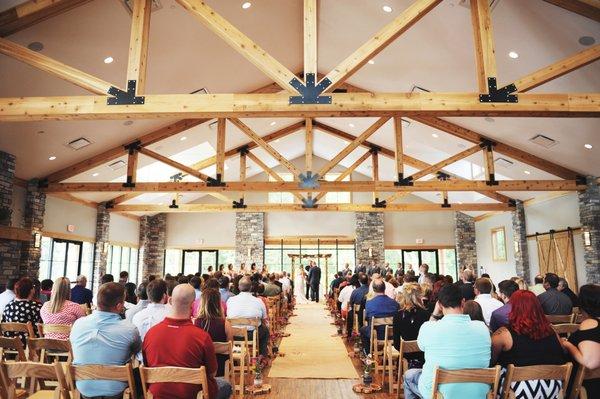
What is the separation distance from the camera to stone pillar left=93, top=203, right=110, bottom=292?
1354 cm

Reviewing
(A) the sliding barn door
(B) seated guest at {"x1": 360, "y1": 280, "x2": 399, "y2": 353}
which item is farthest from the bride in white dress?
(B) seated guest at {"x1": 360, "y1": 280, "x2": 399, "y2": 353}

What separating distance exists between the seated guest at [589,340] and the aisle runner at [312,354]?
10.7 ft

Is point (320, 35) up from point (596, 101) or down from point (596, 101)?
up

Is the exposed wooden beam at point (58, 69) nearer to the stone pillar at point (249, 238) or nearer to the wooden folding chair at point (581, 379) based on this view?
the wooden folding chair at point (581, 379)

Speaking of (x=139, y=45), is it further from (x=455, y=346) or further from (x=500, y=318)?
(x=500, y=318)

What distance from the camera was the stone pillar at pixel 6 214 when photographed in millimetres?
8586

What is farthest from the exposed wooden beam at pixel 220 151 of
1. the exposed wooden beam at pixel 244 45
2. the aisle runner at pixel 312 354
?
the exposed wooden beam at pixel 244 45

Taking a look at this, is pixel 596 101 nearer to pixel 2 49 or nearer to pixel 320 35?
pixel 320 35

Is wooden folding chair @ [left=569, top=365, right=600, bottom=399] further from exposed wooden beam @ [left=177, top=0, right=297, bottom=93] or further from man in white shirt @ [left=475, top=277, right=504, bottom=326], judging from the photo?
exposed wooden beam @ [left=177, top=0, right=297, bottom=93]

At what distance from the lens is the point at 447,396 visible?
→ 9.59 ft

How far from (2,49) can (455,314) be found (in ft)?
19.5

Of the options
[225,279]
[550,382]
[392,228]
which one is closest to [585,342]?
[550,382]

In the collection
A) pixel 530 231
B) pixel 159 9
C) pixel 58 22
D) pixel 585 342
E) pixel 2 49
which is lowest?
pixel 585 342

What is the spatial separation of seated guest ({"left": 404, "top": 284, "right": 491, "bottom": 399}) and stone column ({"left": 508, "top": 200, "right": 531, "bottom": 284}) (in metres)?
11.7
